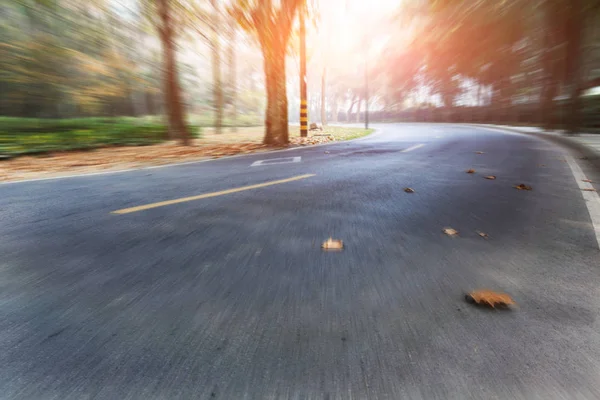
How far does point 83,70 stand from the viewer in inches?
480

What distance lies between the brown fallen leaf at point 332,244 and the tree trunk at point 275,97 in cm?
951

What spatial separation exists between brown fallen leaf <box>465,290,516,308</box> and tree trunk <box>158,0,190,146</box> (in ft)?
38.9

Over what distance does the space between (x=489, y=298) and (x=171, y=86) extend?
1267 cm

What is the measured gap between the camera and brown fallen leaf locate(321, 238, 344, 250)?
2293 millimetres

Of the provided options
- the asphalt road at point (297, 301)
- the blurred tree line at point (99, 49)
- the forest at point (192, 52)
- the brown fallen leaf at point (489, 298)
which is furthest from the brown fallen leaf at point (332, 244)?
the blurred tree line at point (99, 49)

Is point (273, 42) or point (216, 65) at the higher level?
point (216, 65)

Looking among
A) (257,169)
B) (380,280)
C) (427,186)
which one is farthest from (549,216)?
(257,169)

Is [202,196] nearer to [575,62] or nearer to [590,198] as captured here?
[590,198]

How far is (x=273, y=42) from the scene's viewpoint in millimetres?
10836

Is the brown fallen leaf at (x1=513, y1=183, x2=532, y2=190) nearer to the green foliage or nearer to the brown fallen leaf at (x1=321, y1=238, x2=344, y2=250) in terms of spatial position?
the brown fallen leaf at (x1=321, y1=238, x2=344, y2=250)

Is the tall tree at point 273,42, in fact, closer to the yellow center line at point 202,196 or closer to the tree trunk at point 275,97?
the tree trunk at point 275,97

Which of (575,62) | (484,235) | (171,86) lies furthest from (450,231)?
(171,86)

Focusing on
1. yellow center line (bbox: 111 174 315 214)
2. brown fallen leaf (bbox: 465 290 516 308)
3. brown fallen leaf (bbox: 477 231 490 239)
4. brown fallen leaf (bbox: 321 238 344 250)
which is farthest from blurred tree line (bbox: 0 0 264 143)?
brown fallen leaf (bbox: 465 290 516 308)

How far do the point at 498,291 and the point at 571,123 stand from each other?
44.6ft
